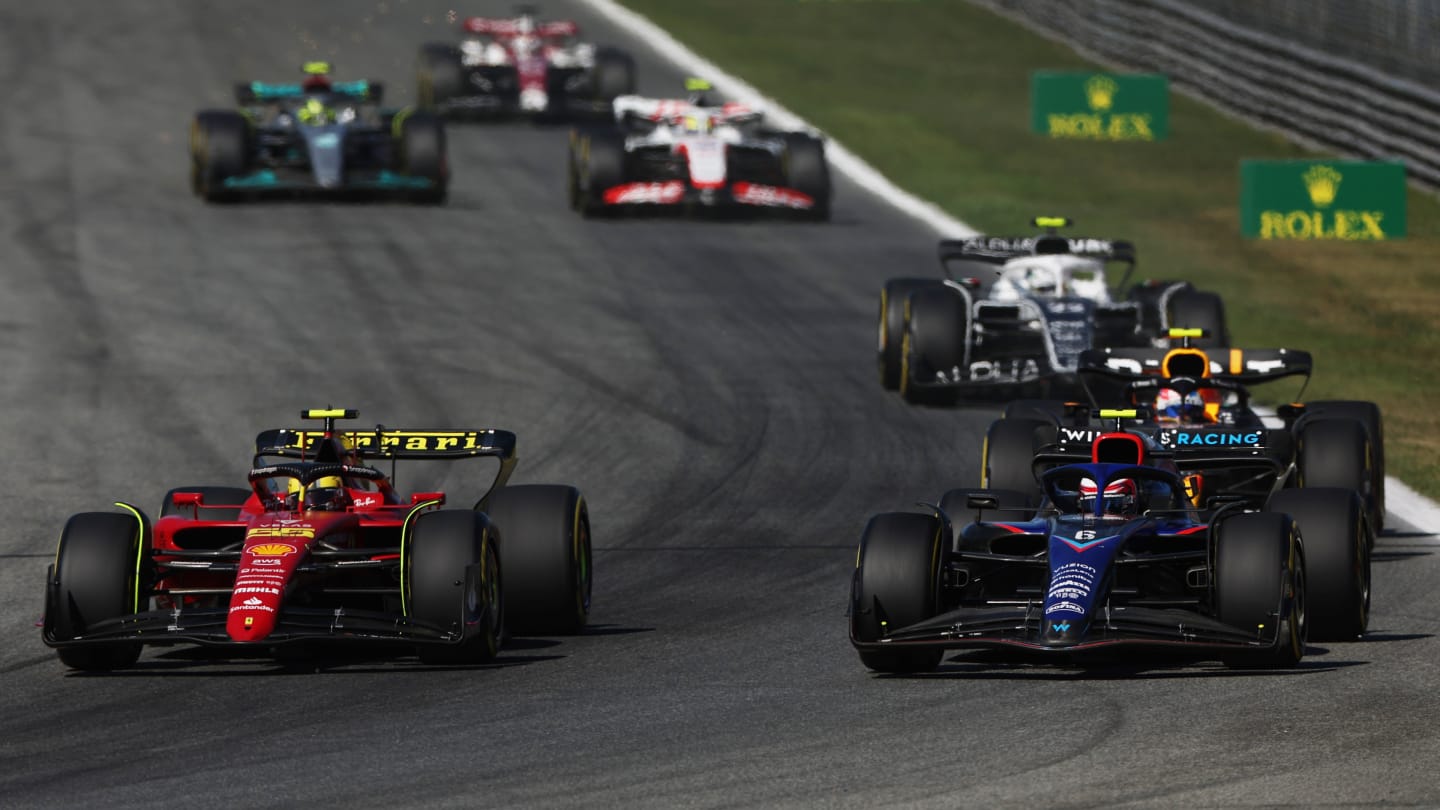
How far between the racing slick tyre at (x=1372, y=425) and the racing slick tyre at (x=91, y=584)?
8.63 m

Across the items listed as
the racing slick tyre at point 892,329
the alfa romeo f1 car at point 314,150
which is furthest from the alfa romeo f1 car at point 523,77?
the racing slick tyre at point 892,329

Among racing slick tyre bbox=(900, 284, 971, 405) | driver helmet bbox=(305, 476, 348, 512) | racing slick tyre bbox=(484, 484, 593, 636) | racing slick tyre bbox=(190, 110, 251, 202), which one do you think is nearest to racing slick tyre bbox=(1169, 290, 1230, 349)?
racing slick tyre bbox=(900, 284, 971, 405)

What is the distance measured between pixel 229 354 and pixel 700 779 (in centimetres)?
1632

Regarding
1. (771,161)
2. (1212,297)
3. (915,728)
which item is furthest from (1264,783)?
(771,161)

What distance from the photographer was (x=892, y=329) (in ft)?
85.4

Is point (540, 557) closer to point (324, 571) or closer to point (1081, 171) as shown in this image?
point (324, 571)

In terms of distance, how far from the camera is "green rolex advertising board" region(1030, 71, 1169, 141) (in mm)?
44938

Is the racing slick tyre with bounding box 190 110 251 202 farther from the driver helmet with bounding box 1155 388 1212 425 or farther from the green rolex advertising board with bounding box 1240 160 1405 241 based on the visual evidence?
the driver helmet with bounding box 1155 388 1212 425

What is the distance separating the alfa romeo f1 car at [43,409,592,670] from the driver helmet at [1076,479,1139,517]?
3.05 meters

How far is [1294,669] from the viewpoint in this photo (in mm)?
14141

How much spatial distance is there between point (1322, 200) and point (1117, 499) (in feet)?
72.9

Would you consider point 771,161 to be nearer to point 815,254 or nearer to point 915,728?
point 815,254

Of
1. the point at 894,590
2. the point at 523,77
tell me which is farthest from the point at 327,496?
the point at 523,77

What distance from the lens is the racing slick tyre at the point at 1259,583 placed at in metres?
13.9
